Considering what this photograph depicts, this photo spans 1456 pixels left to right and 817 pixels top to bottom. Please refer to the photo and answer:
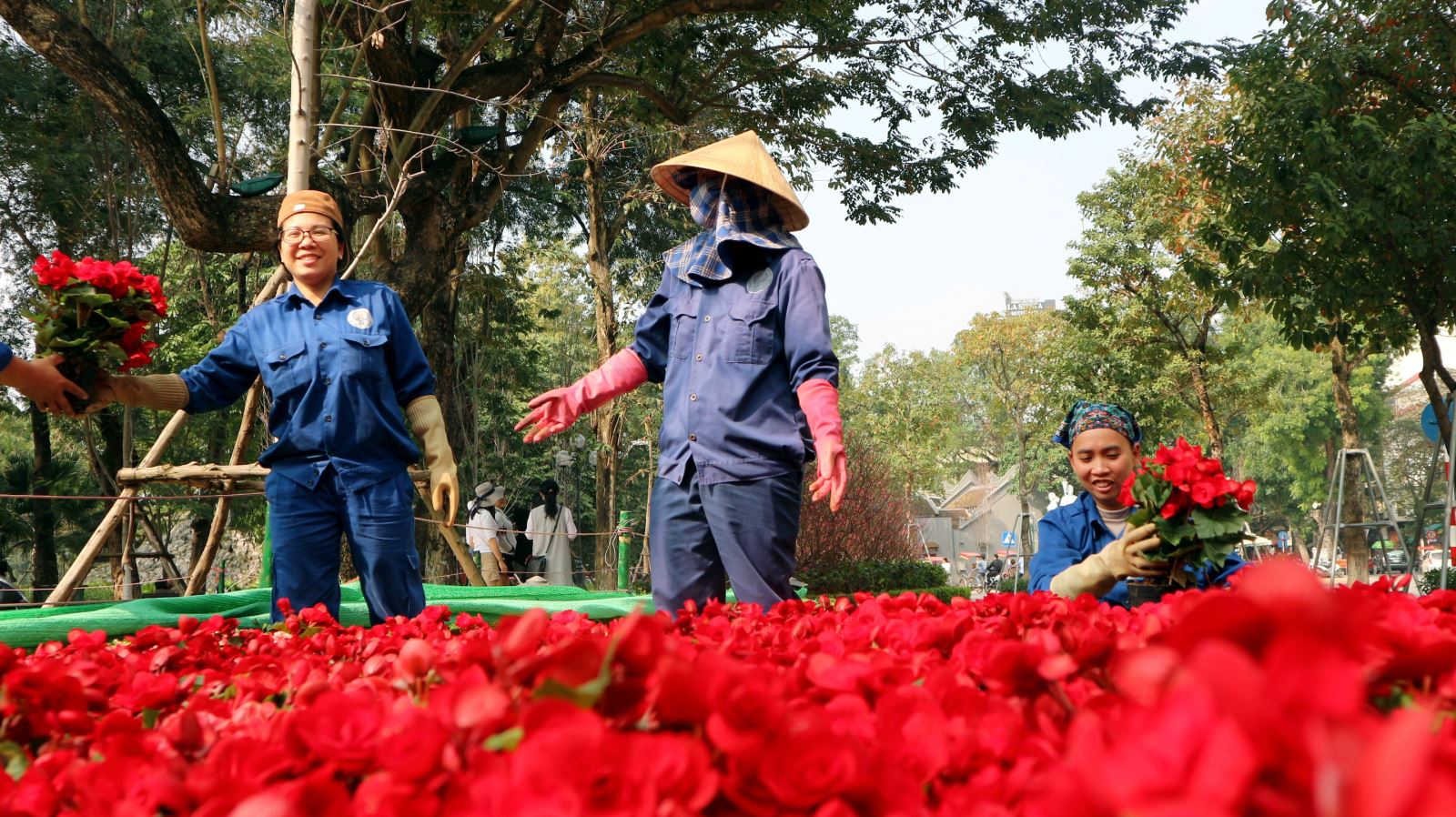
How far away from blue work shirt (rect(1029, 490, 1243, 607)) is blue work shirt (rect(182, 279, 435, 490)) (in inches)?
80.2

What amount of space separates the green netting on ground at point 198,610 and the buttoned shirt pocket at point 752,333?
0.76 m

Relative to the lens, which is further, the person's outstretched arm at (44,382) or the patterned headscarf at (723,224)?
the patterned headscarf at (723,224)

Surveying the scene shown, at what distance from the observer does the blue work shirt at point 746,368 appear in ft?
10.5

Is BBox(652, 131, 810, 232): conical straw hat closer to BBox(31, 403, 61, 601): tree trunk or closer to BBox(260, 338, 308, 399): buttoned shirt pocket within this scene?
BBox(260, 338, 308, 399): buttoned shirt pocket

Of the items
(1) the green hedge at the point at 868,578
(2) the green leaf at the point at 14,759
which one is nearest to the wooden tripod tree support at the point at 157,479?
(2) the green leaf at the point at 14,759

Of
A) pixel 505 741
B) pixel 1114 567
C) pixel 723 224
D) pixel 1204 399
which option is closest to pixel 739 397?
pixel 723 224

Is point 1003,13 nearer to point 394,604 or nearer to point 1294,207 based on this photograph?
point 1294,207

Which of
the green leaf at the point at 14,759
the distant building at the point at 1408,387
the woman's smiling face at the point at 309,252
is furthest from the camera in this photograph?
the distant building at the point at 1408,387

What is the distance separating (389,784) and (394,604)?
299cm

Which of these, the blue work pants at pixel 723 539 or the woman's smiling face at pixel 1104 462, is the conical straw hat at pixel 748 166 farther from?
the woman's smiling face at pixel 1104 462

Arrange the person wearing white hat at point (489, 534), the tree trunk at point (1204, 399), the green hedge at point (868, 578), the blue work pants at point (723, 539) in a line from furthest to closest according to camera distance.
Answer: the tree trunk at point (1204, 399)
the green hedge at point (868, 578)
the person wearing white hat at point (489, 534)
the blue work pants at point (723, 539)

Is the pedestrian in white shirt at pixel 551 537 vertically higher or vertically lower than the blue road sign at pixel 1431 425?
lower

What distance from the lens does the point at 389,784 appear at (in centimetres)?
73

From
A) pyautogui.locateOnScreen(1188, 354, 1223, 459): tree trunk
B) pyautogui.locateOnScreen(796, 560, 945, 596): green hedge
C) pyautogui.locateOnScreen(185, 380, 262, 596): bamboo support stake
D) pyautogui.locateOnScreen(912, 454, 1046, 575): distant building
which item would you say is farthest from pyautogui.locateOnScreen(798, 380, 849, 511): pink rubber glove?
pyautogui.locateOnScreen(912, 454, 1046, 575): distant building
